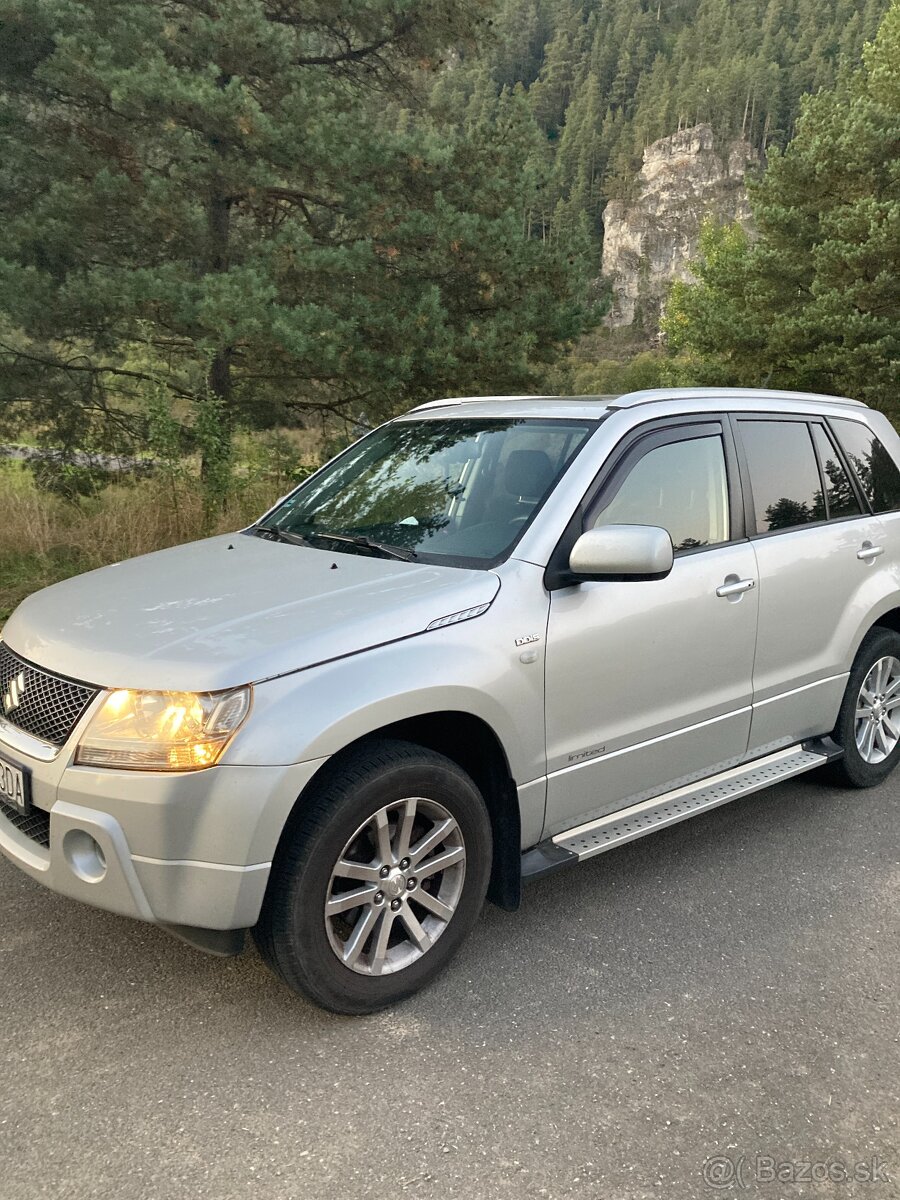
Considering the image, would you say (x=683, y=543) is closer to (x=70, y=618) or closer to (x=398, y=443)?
(x=398, y=443)

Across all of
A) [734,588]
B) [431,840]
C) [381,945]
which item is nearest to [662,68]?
[734,588]

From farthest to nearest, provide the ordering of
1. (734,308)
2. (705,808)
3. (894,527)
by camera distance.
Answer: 1. (734,308)
2. (894,527)
3. (705,808)

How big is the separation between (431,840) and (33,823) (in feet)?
3.87

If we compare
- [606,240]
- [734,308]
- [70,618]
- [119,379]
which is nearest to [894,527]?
[70,618]

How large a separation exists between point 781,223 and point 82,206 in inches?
691

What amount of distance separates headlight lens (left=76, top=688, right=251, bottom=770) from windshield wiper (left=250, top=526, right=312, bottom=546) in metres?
1.25

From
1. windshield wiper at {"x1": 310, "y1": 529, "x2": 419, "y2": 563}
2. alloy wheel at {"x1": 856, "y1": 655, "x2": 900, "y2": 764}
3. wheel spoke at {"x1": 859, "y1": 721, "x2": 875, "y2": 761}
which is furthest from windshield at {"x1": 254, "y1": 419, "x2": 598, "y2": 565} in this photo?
wheel spoke at {"x1": 859, "y1": 721, "x2": 875, "y2": 761}

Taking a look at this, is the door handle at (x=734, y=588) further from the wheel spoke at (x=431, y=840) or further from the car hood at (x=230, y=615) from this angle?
the wheel spoke at (x=431, y=840)

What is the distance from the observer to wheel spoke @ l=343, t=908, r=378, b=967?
9.27ft

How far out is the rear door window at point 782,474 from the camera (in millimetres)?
4113

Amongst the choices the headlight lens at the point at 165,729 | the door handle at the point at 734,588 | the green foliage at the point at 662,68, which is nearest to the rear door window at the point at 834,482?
the door handle at the point at 734,588

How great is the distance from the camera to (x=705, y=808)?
3.68m

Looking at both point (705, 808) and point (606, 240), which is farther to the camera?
point (606, 240)

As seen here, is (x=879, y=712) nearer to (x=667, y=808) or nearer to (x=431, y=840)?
(x=667, y=808)
